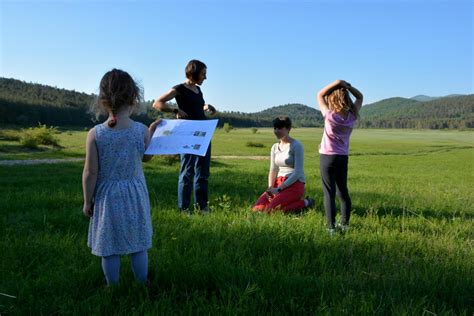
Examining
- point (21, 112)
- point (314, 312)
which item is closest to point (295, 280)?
point (314, 312)

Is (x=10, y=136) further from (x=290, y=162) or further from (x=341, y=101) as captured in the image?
(x=341, y=101)

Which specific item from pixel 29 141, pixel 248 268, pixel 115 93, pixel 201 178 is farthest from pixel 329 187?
pixel 29 141

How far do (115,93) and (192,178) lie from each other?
3.09m

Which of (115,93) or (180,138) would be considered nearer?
(115,93)

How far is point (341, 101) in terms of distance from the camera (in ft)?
16.6

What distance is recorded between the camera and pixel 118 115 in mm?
3053

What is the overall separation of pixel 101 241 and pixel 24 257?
1.26m

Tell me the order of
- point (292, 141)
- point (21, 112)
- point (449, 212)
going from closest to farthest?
1. point (292, 141)
2. point (449, 212)
3. point (21, 112)

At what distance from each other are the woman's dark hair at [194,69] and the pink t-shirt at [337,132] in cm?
181

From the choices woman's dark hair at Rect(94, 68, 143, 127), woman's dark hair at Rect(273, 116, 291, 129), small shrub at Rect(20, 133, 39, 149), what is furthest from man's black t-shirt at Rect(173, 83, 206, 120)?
small shrub at Rect(20, 133, 39, 149)

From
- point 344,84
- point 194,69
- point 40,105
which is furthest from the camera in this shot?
point 40,105

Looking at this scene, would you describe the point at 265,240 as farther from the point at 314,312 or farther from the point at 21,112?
the point at 21,112

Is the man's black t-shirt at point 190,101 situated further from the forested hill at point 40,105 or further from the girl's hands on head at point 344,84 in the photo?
the forested hill at point 40,105

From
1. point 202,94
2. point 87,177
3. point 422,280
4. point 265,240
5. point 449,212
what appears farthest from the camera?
point 449,212
